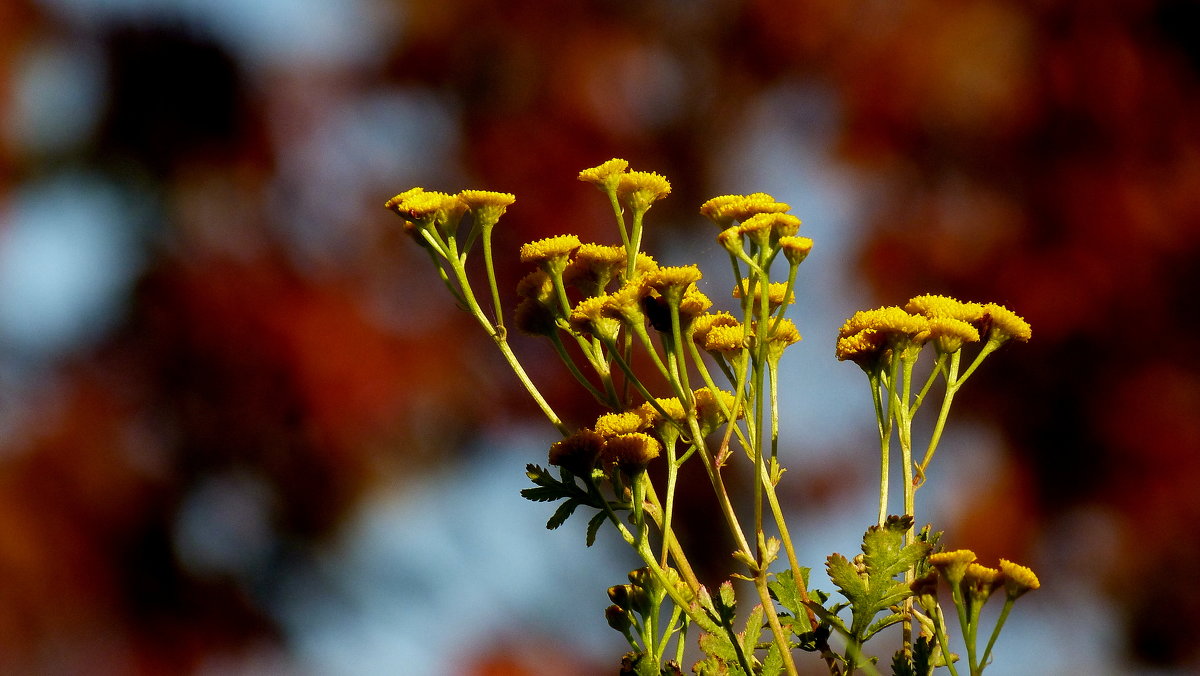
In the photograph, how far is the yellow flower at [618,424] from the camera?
958 mm

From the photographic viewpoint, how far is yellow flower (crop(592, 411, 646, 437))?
3.14 feet

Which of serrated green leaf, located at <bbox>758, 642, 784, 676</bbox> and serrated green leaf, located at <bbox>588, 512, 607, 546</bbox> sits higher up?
serrated green leaf, located at <bbox>588, 512, 607, 546</bbox>

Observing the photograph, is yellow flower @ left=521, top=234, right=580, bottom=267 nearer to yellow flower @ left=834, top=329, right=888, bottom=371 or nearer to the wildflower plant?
the wildflower plant

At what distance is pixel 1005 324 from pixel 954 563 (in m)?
0.36

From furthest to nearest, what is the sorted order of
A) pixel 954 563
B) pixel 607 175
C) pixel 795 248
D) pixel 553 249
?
pixel 607 175, pixel 553 249, pixel 795 248, pixel 954 563

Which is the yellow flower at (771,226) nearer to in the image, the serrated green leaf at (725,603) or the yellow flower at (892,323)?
the yellow flower at (892,323)

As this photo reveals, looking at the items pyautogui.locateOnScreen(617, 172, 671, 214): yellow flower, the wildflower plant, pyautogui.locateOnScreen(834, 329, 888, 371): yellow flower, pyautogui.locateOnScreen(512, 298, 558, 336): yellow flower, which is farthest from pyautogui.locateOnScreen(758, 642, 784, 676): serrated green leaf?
pyautogui.locateOnScreen(617, 172, 671, 214): yellow flower

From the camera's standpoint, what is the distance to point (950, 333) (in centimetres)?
104

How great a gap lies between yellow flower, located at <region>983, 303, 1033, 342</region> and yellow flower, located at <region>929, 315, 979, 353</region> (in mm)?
102

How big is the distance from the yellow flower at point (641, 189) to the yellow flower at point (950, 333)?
33 centimetres

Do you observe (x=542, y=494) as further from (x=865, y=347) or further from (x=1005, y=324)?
(x=1005, y=324)

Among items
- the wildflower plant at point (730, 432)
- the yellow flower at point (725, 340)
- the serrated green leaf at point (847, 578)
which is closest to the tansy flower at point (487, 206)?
the wildflower plant at point (730, 432)

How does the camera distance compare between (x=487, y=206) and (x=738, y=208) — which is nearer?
(x=738, y=208)

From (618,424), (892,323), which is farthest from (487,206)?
(892,323)
